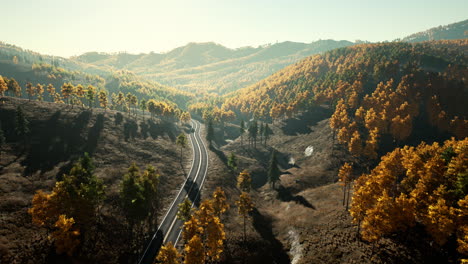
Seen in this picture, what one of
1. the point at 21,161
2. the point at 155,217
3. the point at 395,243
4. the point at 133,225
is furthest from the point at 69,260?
the point at 395,243

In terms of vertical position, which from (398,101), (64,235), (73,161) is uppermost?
(398,101)

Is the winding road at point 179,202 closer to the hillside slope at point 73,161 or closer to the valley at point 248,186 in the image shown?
the valley at point 248,186

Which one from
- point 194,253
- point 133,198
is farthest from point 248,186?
point 194,253

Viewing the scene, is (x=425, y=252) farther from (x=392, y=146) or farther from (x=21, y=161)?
(x=21, y=161)

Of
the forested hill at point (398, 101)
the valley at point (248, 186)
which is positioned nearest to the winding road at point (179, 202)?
the valley at point (248, 186)

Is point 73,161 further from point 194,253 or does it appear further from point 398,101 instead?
point 398,101

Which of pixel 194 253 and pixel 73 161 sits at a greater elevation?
pixel 73 161

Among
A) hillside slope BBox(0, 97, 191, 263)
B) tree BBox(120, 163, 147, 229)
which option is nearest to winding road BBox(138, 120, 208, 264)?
hillside slope BBox(0, 97, 191, 263)

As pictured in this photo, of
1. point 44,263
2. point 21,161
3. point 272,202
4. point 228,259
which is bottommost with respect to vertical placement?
Result: point 272,202

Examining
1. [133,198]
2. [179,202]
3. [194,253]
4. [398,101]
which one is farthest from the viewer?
[398,101]
